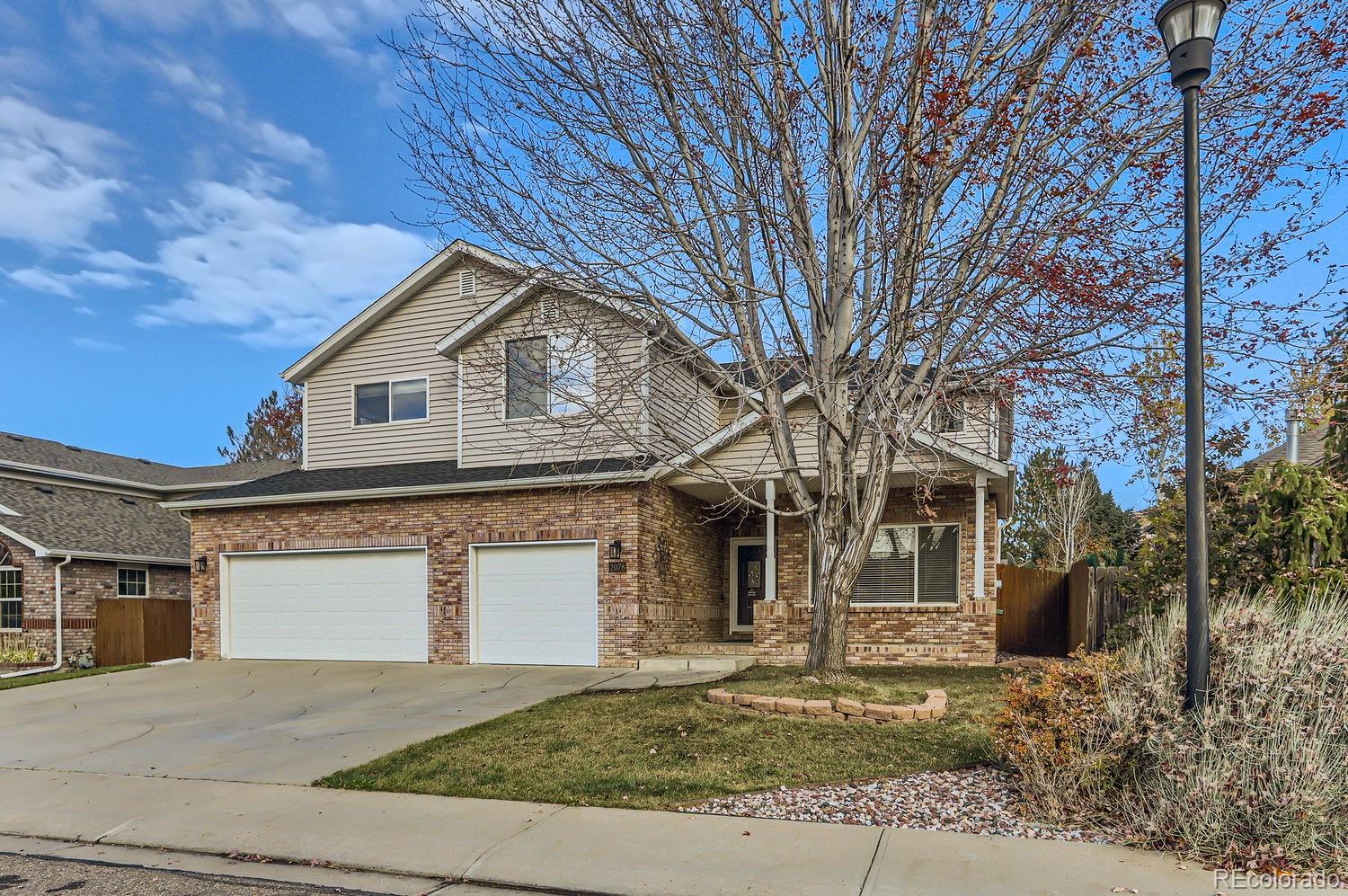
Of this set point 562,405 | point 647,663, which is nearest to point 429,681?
point 647,663

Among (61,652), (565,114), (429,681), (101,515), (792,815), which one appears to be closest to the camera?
(792,815)

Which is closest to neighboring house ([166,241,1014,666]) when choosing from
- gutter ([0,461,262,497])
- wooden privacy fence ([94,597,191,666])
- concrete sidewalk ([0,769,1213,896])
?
wooden privacy fence ([94,597,191,666])

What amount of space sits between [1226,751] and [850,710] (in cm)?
387

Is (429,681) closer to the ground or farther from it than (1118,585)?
closer to the ground

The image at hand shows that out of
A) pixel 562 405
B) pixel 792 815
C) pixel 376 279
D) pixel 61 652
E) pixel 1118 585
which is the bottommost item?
pixel 61 652

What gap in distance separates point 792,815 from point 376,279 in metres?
14.9

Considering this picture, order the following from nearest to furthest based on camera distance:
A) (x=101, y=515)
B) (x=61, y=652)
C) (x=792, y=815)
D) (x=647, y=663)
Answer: (x=792, y=815), (x=647, y=663), (x=61, y=652), (x=101, y=515)

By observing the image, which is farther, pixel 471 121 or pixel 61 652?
pixel 61 652

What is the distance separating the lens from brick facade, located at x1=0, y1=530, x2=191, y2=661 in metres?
19.7

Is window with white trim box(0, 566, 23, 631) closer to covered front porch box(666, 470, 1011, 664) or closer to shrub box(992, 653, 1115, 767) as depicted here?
covered front porch box(666, 470, 1011, 664)

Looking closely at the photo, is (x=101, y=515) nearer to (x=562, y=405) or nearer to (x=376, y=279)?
(x=376, y=279)

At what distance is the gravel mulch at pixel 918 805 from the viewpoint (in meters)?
6.01

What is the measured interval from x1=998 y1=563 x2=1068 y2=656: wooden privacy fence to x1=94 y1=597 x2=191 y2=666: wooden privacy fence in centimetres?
1832

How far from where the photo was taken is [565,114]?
402 inches
